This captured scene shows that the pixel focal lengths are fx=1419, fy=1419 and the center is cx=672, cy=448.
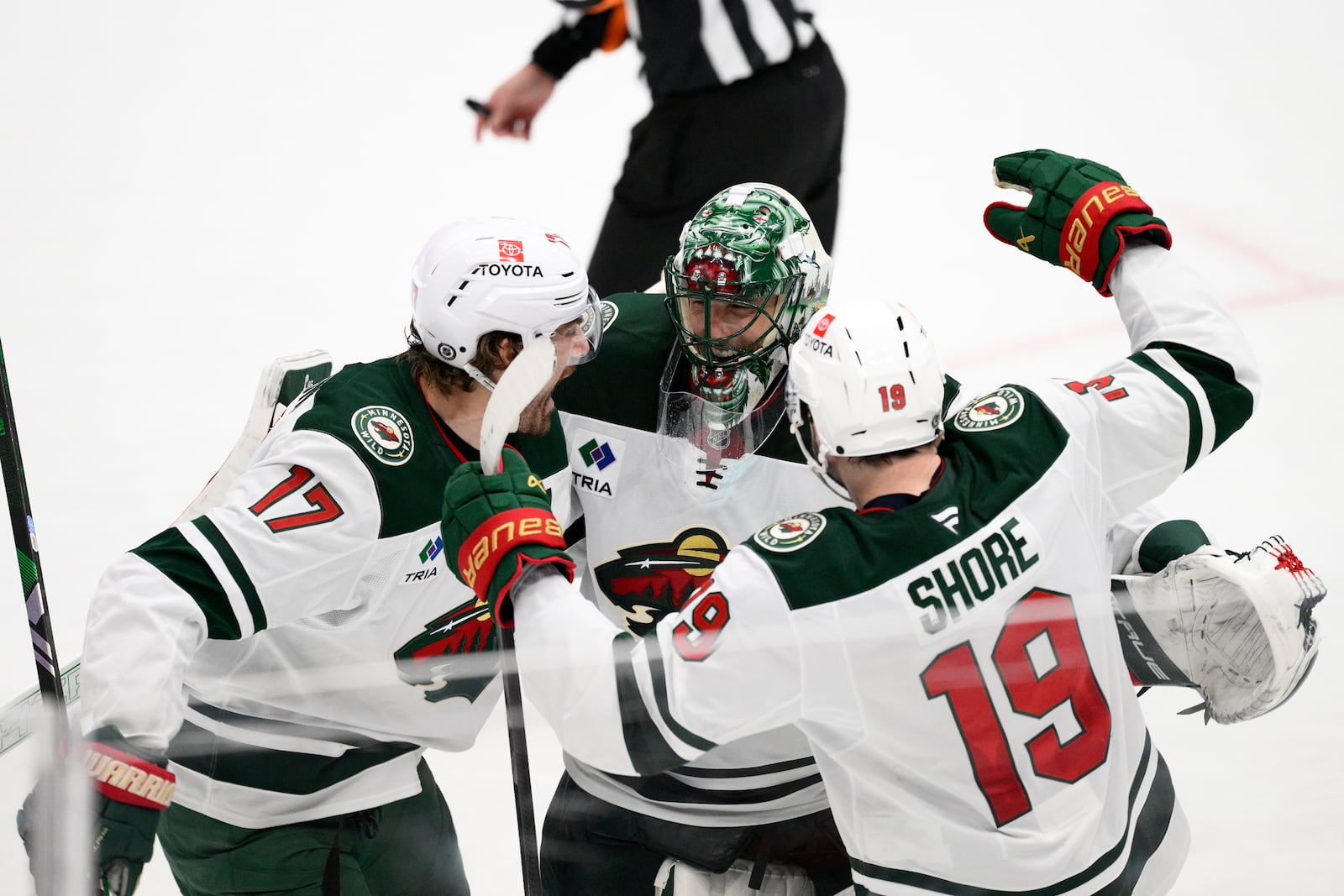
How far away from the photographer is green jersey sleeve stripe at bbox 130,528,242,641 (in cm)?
142

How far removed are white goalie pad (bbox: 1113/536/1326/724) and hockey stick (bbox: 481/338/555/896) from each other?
672 millimetres

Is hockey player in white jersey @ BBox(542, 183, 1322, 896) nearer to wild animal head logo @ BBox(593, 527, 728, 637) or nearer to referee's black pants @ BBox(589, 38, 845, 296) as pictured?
wild animal head logo @ BBox(593, 527, 728, 637)

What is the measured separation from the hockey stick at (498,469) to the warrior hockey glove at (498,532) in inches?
1.9

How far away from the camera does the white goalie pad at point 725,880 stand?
1.71 meters

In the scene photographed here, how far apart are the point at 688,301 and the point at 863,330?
1.53ft

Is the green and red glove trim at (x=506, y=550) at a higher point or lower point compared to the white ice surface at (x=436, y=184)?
higher

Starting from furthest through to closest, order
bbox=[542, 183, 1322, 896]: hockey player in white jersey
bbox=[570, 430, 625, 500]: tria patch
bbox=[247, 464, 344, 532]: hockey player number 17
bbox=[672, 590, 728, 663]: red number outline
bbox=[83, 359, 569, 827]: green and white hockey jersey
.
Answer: bbox=[570, 430, 625, 500]: tria patch → bbox=[542, 183, 1322, 896]: hockey player in white jersey → bbox=[247, 464, 344, 532]: hockey player number 17 → bbox=[83, 359, 569, 827]: green and white hockey jersey → bbox=[672, 590, 728, 663]: red number outline

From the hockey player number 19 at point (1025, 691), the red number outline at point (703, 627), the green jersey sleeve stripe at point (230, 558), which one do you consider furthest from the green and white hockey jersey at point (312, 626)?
the hockey player number 19 at point (1025, 691)

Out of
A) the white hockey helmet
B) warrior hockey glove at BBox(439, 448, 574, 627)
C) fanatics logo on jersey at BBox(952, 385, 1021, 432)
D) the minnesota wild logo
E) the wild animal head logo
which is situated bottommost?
the wild animal head logo

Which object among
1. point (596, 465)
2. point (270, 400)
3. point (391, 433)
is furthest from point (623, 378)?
point (270, 400)

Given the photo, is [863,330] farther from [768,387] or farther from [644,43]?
[644,43]

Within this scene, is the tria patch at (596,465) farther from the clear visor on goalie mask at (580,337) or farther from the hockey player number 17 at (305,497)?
the hockey player number 17 at (305,497)

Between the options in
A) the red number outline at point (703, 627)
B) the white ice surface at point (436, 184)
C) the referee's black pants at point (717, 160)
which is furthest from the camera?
the referee's black pants at point (717, 160)

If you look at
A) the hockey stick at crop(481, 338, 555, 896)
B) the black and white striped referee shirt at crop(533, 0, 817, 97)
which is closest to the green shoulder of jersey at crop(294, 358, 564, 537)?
the hockey stick at crop(481, 338, 555, 896)
